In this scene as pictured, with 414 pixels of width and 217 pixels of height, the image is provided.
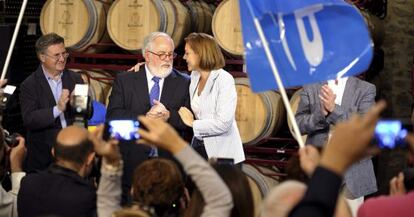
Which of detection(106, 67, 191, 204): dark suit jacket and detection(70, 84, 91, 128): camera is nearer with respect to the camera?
detection(70, 84, 91, 128): camera

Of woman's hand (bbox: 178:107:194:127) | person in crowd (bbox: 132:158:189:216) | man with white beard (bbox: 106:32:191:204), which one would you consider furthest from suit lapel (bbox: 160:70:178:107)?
person in crowd (bbox: 132:158:189:216)

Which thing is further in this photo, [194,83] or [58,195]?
[194,83]

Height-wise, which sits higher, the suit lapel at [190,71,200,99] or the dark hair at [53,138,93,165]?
the dark hair at [53,138,93,165]

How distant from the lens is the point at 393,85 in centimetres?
1002

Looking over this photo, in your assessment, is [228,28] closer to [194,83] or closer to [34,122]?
[194,83]

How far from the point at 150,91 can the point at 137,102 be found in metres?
0.12

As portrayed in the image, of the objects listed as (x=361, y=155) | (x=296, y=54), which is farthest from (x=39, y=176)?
(x=361, y=155)

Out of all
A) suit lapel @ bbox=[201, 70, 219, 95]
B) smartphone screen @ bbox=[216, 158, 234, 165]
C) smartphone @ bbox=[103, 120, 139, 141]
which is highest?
smartphone @ bbox=[103, 120, 139, 141]

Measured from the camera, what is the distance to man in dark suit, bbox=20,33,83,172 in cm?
611

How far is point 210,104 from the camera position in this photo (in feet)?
20.0

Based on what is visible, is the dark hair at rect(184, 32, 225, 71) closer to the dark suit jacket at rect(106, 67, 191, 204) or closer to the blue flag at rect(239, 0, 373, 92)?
the dark suit jacket at rect(106, 67, 191, 204)

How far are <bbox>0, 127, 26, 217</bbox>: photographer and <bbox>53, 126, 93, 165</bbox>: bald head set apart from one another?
0.62 m

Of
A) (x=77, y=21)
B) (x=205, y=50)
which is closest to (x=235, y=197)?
(x=205, y=50)

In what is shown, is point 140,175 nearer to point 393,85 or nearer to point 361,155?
point 361,155
